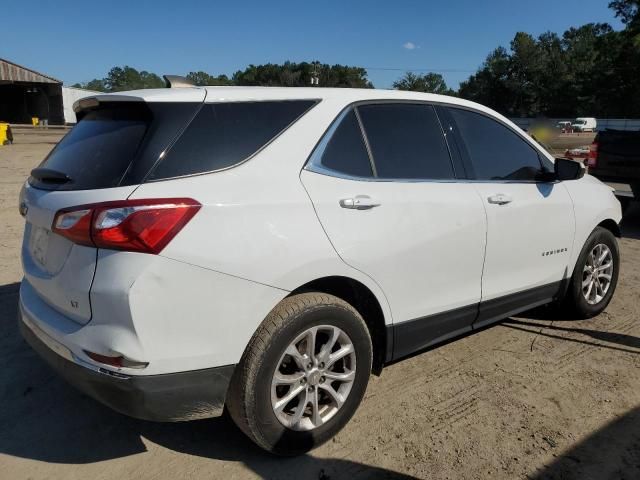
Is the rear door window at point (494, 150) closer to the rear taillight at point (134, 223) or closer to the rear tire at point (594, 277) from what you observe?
the rear tire at point (594, 277)

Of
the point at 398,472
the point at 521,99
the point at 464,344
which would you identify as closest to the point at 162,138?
the point at 398,472

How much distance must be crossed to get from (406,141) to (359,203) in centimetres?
68

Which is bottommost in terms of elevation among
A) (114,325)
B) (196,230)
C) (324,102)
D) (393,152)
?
(114,325)

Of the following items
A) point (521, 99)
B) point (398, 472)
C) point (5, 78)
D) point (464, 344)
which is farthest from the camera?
point (521, 99)

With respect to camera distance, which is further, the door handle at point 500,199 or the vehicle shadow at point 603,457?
the door handle at point 500,199

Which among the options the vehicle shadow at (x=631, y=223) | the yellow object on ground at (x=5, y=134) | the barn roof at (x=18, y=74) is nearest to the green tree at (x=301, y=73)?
the barn roof at (x=18, y=74)

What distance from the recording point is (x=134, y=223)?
209cm

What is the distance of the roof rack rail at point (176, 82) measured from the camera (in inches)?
108

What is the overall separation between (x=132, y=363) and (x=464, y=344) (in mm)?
2706

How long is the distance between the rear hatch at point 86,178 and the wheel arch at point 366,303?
96 centimetres

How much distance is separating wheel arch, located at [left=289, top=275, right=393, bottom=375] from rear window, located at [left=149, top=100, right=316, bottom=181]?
2.40 feet

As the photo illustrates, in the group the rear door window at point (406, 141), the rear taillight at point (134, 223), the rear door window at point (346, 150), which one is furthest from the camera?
the rear door window at point (406, 141)

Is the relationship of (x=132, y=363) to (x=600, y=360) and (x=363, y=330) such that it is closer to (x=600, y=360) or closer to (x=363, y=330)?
(x=363, y=330)

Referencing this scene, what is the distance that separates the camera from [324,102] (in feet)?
9.10
